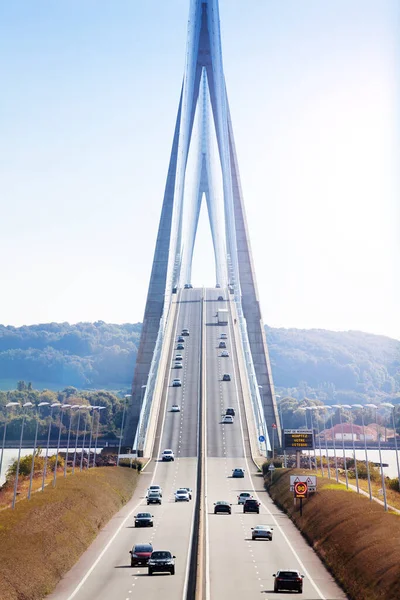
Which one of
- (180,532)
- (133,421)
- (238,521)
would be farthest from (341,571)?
(133,421)

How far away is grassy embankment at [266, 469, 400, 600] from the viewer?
38875mm

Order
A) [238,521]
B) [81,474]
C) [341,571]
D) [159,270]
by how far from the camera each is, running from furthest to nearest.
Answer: [159,270] → [81,474] → [238,521] → [341,571]

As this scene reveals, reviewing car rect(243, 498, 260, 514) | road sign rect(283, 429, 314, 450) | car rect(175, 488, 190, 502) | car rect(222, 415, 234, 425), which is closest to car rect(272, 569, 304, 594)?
car rect(243, 498, 260, 514)

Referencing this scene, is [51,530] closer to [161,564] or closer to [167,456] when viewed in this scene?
[161,564]

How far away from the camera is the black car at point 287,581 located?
3931 centimetres

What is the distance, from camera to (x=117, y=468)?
91.4m

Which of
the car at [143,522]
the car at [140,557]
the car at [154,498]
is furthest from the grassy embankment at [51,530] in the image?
the car at [140,557]

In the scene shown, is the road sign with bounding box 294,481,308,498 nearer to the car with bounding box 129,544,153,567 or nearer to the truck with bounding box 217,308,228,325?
the car with bounding box 129,544,153,567

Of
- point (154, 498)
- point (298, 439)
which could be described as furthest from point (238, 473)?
point (154, 498)

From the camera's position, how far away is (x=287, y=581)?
39312 millimetres

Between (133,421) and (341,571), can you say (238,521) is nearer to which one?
(341,571)

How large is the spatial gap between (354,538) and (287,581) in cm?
995

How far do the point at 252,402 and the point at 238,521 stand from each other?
60308mm

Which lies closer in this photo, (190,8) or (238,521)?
(238,521)
